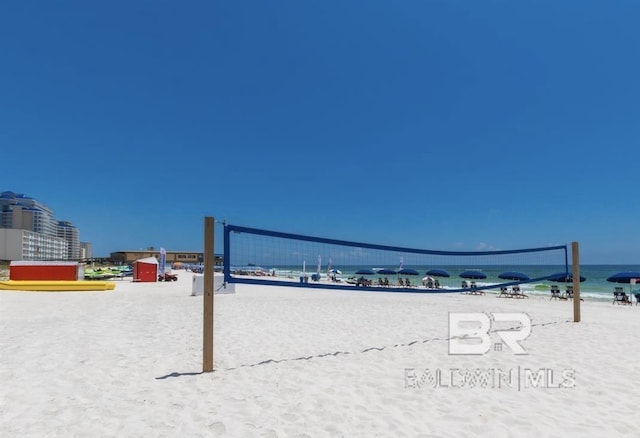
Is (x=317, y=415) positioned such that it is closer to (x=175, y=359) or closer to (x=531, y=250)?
(x=175, y=359)

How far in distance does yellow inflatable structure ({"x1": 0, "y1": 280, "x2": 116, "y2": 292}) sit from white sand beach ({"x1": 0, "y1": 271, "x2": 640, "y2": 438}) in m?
9.18

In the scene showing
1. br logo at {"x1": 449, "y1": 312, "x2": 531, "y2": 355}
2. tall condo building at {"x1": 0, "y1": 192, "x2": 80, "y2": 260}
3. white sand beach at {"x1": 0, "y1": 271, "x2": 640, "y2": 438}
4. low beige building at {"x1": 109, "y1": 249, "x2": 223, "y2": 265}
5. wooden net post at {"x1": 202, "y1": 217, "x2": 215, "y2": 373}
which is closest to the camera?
white sand beach at {"x1": 0, "y1": 271, "x2": 640, "y2": 438}

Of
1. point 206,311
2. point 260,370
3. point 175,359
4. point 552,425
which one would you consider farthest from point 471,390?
point 175,359

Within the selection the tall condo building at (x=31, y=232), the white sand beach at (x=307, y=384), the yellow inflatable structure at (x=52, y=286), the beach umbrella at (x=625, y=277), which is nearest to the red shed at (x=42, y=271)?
the yellow inflatable structure at (x=52, y=286)

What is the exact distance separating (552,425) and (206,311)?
3.63 meters

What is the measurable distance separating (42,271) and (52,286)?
7.32 feet

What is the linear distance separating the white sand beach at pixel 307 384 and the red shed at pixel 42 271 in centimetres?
1125

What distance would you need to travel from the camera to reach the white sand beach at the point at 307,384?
2.96 m

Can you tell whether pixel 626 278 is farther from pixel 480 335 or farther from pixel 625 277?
pixel 480 335

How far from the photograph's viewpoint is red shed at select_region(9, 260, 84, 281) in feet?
54.2

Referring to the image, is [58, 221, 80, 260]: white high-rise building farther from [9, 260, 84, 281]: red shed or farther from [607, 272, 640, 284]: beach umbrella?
[607, 272, 640, 284]: beach umbrella

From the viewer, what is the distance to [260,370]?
442 centimetres

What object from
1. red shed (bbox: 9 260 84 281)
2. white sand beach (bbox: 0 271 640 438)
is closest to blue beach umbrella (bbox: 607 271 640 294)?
white sand beach (bbox: 0 271 640 438)

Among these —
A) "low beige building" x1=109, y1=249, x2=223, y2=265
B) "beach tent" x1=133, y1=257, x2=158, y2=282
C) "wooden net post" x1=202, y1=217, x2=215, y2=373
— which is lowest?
"low beige building" x1=109, y1=249, x2=223, y2=265
